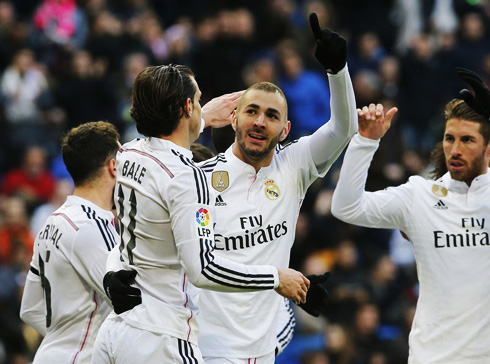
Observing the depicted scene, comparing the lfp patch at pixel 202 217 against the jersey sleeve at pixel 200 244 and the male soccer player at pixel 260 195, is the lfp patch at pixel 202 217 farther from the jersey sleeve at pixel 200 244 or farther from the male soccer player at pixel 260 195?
the male soccer player at pixel 260 195

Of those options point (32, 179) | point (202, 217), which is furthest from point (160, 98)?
point (32, 179)

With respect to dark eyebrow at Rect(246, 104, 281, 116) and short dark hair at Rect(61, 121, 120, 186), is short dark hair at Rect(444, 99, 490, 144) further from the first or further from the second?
short dark hair at Rect(61, 121, 120, 186)

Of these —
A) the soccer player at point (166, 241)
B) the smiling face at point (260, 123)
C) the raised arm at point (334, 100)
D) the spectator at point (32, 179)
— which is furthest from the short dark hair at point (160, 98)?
the spectator at point (32, 179)

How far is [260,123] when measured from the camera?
230 inches

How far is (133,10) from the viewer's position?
15086 millimetres

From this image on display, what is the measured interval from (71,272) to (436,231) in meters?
2.41

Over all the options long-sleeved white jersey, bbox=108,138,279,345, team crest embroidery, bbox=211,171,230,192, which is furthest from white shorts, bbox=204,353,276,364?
team crest embroidery, bbox=211,171,230,192

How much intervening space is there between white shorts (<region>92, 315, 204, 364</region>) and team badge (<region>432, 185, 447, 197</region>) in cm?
213

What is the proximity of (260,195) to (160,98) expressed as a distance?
1.19 metres

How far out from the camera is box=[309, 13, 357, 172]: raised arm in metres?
5.52

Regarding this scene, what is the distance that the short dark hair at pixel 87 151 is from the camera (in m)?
6.05

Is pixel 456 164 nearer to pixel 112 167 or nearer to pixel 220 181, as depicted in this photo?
pixel 220 181

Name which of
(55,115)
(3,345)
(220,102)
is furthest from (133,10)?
(220,102)

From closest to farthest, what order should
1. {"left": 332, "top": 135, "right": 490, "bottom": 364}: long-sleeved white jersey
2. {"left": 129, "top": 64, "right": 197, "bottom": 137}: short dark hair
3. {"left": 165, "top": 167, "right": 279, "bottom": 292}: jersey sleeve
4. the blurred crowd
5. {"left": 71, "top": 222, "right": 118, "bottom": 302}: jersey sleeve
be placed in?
{"left": 165, "top": 167, "right": 279, "bottom": 292}: jersey sleeve → {"left": 129, "top": 64, "right": 197, "bottom": 137}: short dark hair → {"left": 71, "top": 222, "right": 118, "bottom": 302}: jersey sleeve → {"left": 332, "top": 135, "right": 490, "bottom": 364}: long-sleeved white jersey → the blurred crowd
